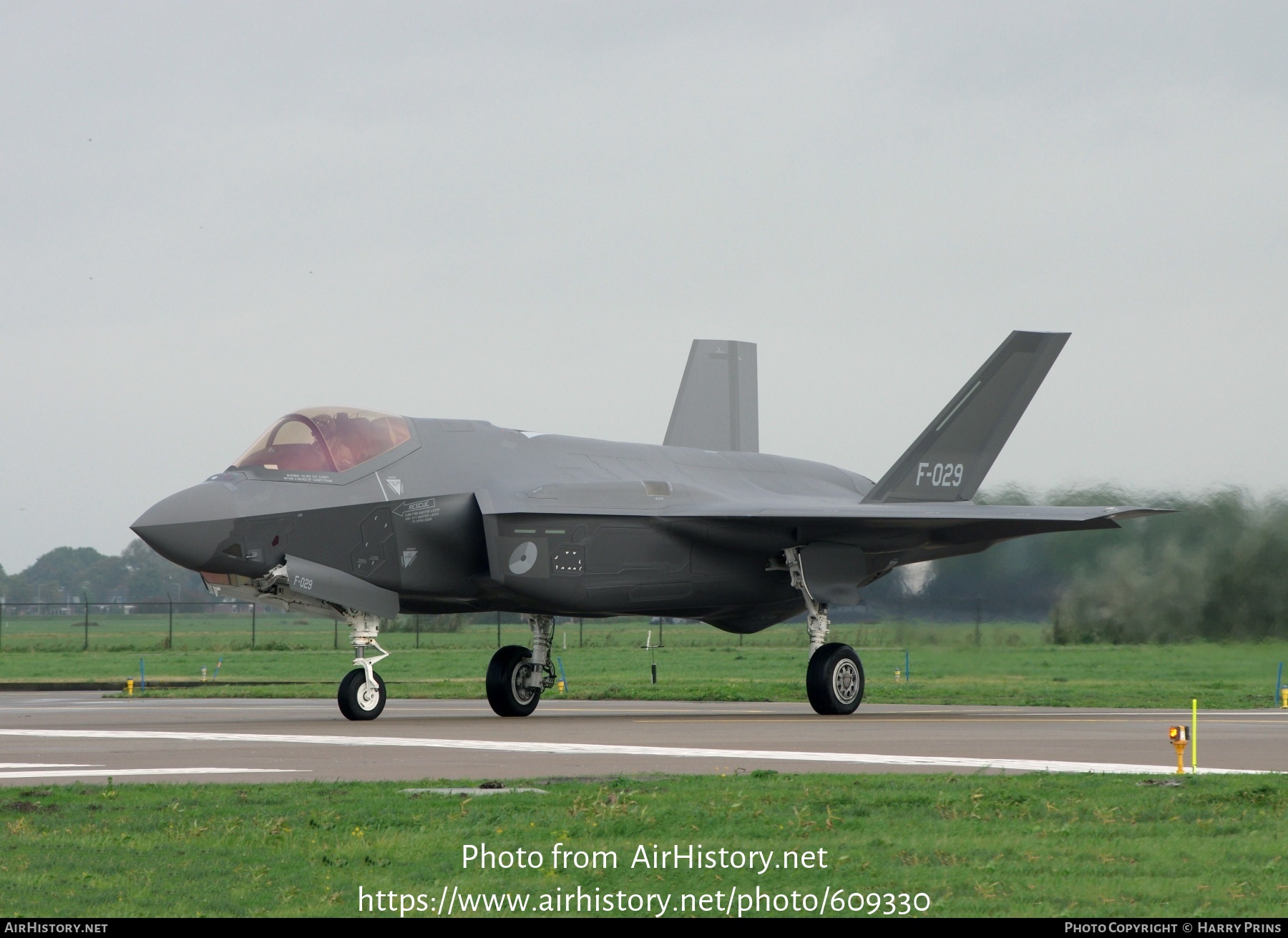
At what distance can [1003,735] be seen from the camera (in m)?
15.8

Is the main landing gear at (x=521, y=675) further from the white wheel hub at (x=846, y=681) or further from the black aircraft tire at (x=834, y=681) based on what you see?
the white wheel hub at (x=846, y=681)

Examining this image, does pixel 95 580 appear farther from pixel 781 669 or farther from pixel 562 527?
pixel 562 527

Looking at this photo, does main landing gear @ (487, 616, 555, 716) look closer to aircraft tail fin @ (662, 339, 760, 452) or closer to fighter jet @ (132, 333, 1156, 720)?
fighter jet @ (132, 333, 1156, 720)

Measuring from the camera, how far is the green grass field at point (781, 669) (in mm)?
23172

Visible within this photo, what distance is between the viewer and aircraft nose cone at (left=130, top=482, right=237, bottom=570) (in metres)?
16.5

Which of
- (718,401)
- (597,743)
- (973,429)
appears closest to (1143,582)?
(973,429)

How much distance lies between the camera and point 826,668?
20172 mm

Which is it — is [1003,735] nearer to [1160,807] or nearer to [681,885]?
[1160,807]

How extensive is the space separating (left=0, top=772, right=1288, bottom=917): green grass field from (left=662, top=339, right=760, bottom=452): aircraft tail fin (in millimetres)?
16928

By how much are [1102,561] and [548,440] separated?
979cm

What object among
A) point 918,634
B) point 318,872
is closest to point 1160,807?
point 318,872

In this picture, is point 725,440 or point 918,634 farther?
point 725,440

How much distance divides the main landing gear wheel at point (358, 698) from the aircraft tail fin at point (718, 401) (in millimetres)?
10829

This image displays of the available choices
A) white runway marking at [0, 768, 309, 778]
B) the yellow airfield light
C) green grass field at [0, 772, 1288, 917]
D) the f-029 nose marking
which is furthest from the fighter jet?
the yellow airfield light
